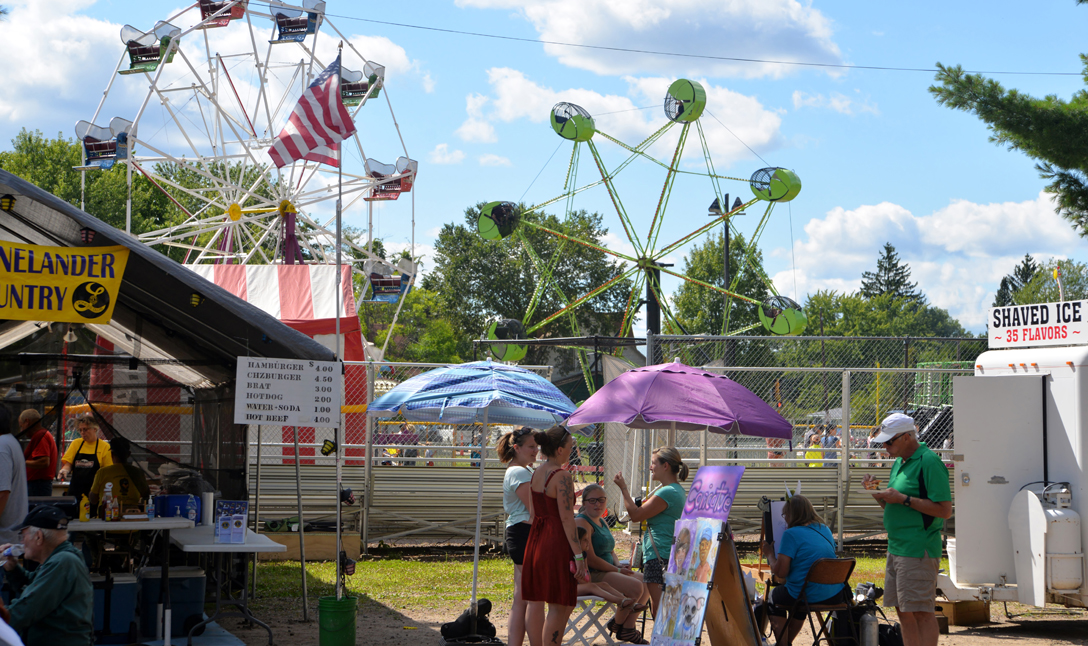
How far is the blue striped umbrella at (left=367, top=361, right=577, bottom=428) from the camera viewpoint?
7.88m

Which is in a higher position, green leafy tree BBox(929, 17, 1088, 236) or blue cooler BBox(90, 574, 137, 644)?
green leafy tree BBox(929, 17, 1088, 236)

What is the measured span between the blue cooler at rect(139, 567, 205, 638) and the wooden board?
409 cm

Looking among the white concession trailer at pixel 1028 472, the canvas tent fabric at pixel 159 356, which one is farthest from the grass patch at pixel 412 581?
the white concession trailer at pixel 1028 472

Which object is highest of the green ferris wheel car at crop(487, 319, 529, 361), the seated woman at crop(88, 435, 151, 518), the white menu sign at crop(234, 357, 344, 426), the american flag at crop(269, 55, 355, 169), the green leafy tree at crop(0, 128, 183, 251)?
the green leafy tree at crop(0, 128, 183, 251)

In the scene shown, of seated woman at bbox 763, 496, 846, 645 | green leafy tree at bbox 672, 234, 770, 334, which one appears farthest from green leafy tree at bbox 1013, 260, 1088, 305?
seated woman at bbox 763, 496, 846, 645

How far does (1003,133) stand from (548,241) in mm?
33968

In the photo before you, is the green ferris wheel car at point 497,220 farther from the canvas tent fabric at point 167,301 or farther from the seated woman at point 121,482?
the seated woman at point 121,482

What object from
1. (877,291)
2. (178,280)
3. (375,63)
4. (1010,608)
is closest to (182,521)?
(178,280)

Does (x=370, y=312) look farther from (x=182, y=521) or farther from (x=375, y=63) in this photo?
(x=182, y=521)

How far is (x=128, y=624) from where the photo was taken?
23.2 ft

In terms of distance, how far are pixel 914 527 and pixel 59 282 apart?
232 inches

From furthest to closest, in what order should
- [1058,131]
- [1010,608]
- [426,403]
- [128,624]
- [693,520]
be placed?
1. [1058,131]
2. [1010,608]
3. [426,403]
4. [128,624]
5. [693,520]

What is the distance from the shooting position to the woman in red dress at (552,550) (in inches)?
229

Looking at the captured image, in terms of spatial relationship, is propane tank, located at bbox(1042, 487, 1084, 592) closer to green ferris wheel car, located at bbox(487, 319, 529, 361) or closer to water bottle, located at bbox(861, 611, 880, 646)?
water bottle, located at bbox(861, 611, 880, 646)
